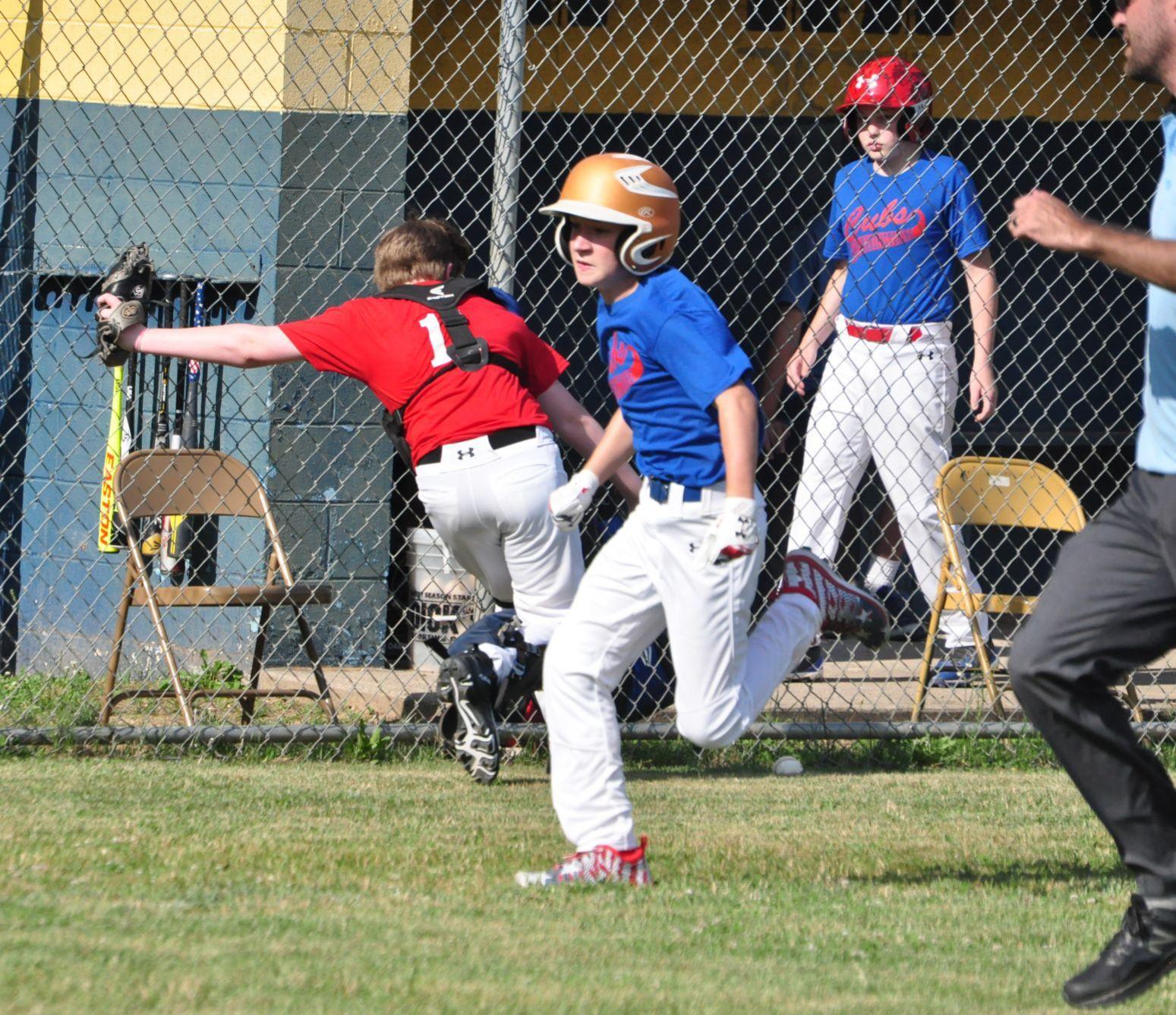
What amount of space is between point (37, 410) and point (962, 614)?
14.1 ft

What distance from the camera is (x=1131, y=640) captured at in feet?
12.0

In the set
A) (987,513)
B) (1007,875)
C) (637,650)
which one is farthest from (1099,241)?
(987,513)

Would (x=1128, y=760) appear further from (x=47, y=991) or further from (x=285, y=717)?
(x=285, y=717)

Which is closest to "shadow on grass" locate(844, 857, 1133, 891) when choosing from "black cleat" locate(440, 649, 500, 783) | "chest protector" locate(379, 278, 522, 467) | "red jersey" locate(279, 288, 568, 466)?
"black cleat" locate(440, 649, 500, 783)

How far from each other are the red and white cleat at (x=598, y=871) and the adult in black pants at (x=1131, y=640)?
1.16m

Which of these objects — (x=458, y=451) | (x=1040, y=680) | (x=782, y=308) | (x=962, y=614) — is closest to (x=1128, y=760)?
(x=1040, y=680)

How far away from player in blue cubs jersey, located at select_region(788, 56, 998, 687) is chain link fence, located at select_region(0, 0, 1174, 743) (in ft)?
1.41

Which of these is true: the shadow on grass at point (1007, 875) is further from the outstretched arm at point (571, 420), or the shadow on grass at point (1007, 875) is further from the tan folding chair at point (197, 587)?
the tan folding chair at point (197, 587)

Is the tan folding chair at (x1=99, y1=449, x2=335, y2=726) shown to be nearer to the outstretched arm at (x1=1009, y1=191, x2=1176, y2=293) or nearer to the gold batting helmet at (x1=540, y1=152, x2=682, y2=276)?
the gold batting helmet at (x1=540, y1=152, x2=682, y2=276)

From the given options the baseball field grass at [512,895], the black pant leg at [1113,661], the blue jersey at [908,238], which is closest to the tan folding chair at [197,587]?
the baseball field grass at [512,895]

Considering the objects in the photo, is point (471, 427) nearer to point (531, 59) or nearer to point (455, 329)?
point (455, 329)

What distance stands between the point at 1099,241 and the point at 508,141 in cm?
342

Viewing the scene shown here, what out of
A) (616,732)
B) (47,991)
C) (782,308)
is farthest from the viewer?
(782,308)

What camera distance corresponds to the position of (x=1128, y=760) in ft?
12.1
